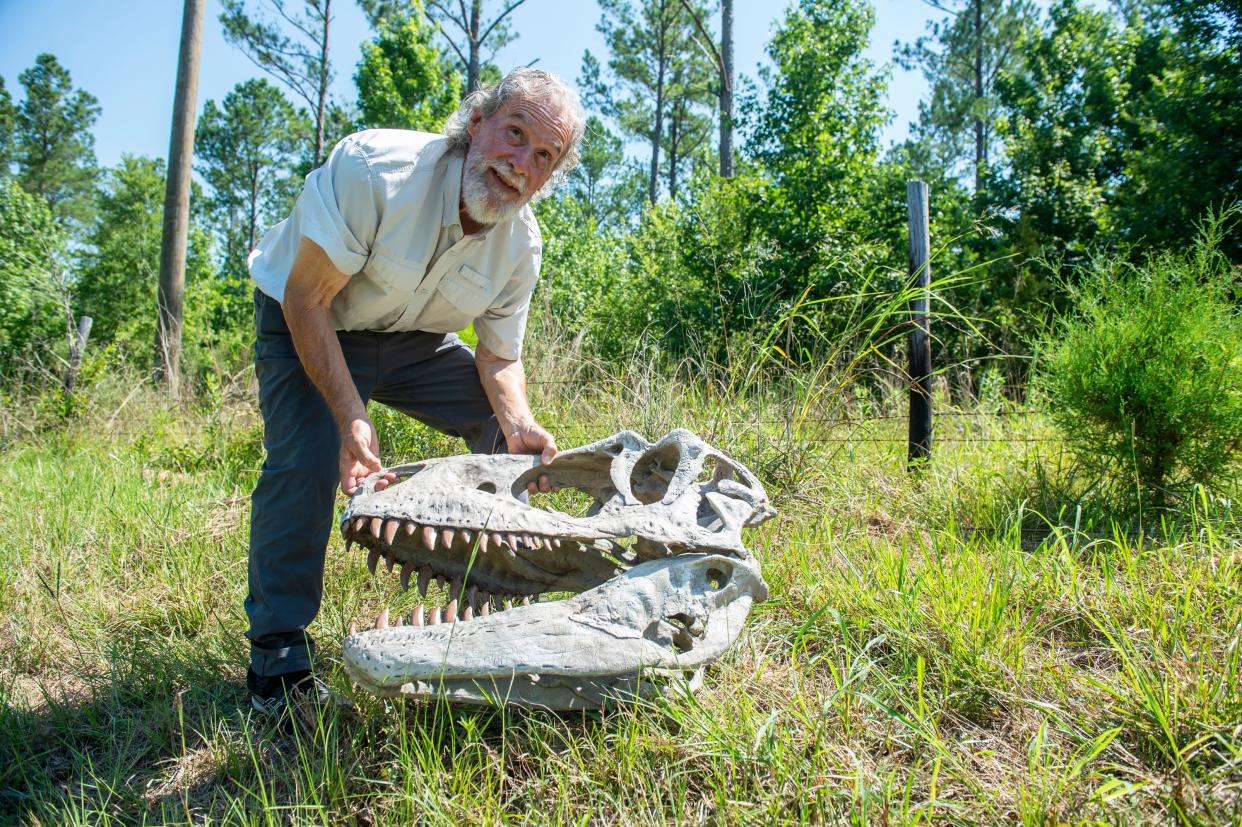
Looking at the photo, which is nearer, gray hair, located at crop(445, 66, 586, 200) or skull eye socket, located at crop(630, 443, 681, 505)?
skull eye socket, located at crop(630, 443, 681, 505)

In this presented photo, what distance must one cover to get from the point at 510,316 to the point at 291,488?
41.6 inches

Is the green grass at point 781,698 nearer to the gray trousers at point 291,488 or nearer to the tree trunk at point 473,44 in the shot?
the gray trousers at point 291,488

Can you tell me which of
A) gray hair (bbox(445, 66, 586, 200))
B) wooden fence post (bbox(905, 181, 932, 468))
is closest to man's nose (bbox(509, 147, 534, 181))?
gray hair (bbox(445, 66, 586, 200))

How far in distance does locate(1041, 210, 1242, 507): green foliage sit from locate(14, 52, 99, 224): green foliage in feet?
111

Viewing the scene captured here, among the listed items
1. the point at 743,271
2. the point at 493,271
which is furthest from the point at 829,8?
the point at 493,271

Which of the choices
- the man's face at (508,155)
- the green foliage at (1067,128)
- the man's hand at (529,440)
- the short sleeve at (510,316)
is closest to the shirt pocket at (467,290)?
the short sleeve at (510,316)

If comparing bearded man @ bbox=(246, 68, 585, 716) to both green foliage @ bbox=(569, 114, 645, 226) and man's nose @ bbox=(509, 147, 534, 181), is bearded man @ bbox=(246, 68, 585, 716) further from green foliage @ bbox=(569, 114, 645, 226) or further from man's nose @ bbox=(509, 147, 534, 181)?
green foliage @ bbox=(569, 114, 645, 226)

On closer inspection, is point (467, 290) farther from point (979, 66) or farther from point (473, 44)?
point (979, 66)

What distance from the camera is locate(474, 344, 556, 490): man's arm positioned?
2.64 metres

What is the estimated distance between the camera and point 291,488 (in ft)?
7.75

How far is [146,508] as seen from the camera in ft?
12.8

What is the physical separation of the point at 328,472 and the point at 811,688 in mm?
1636

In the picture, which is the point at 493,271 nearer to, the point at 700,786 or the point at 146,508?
the point at 700,786

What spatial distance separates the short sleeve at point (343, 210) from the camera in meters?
2.38
